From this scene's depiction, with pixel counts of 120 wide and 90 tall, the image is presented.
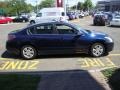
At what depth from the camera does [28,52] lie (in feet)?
50.4

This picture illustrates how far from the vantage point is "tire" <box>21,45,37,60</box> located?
1536 cm

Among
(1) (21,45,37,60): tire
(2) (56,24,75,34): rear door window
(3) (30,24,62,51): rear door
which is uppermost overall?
(2) (56,24,75,34): rear door window

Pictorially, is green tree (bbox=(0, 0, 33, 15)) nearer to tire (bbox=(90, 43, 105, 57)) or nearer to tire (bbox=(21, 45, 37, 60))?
tire (bbox=(21, 45, 37, 60))

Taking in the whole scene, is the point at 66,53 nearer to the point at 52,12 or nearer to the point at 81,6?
the point at 52,12

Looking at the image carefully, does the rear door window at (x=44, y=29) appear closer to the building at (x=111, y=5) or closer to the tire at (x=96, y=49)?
the tire at (x=96, y=49)

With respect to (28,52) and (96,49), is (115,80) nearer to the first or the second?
(96,49)

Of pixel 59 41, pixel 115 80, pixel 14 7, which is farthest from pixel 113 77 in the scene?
pixel 14 7

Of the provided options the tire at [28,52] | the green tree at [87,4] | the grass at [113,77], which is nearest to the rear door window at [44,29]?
the tire at [28,52]

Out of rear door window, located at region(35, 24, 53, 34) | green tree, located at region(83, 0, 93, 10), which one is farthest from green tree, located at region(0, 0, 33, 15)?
rear door window, located at region(35, 24, 53, 34)

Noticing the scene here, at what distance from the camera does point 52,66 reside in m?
13.6

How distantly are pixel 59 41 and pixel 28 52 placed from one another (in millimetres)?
1358

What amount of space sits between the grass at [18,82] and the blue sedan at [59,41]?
459 cm

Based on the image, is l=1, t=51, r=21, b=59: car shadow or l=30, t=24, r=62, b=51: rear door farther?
l=1, t=51, r=21, b=59: car shadow

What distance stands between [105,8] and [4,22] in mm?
116284
